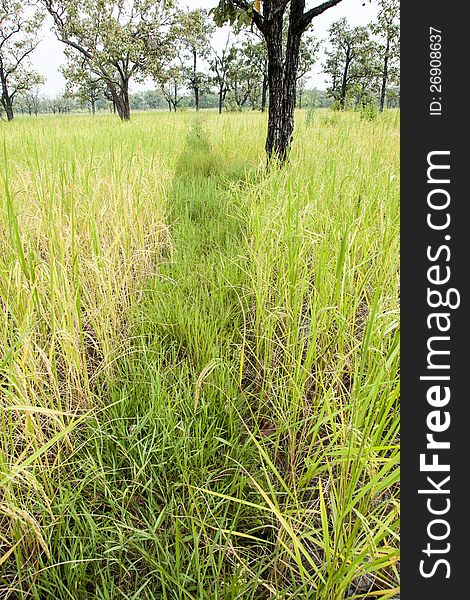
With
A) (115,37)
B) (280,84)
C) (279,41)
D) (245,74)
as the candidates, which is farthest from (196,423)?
(245,74)

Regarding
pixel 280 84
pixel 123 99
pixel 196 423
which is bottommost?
pixel 196 423

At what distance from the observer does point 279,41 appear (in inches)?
154

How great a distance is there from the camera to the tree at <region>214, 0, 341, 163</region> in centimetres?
356

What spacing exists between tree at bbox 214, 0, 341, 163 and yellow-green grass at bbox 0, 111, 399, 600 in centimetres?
203

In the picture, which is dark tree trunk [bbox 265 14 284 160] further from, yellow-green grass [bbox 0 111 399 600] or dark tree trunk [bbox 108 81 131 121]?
dark tree trunk [bbox 108 81 131 121]

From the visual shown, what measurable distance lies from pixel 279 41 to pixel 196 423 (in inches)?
160

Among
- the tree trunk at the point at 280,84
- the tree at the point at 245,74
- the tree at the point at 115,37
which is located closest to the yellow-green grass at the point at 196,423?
the tree trunk at the point at 280,84

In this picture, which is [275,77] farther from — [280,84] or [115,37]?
[115,37]

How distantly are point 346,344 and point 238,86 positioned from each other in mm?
40912

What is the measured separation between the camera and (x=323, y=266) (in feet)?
4.59

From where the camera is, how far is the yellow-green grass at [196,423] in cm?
83

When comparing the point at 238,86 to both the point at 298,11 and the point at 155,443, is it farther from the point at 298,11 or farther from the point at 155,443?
the point at 155,443

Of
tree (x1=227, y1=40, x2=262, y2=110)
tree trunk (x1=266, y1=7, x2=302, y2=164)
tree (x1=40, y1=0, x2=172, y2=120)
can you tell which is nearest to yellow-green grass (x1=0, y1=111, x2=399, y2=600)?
tree trunk (x1=266, y1=7, x2=302, y2=164)

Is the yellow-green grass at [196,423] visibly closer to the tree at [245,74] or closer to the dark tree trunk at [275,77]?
the dark tree trunk at [275,77]
